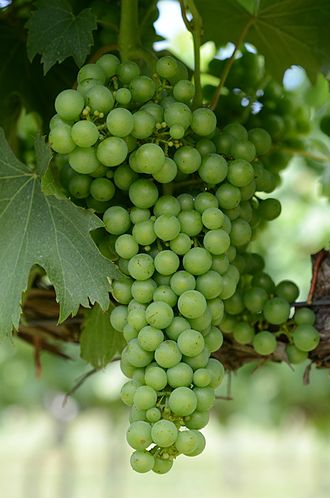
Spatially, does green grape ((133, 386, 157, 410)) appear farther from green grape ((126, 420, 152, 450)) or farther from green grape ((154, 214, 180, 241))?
green grape ((154, 214, 180, 241))

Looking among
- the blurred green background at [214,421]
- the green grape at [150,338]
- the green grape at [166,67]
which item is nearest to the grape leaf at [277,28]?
the blurred green background at [214,421]

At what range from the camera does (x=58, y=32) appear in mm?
852

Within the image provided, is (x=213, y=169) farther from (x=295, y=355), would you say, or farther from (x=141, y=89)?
(x=295, y=355)

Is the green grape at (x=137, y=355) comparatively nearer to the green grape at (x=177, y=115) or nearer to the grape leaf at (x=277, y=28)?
the green grape at (x=177, y=115)

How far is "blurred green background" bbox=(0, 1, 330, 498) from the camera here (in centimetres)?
345

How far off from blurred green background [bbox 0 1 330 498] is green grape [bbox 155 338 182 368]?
8.6 inches

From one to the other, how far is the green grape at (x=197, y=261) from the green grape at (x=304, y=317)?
0.18 meters

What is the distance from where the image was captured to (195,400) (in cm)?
65

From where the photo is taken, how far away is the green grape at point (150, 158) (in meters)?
0.69

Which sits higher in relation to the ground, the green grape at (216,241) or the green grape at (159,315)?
the green grape at (216,241)

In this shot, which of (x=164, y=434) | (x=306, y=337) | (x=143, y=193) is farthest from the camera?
(x=306, y=337)

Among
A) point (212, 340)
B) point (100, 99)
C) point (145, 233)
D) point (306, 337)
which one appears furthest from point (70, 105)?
point (306, 337)

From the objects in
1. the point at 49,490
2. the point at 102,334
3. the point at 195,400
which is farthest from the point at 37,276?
the point at 49,490

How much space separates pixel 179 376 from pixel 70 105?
245mm
